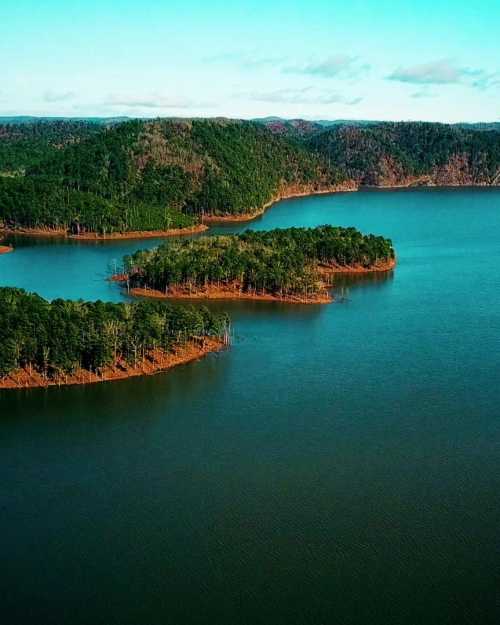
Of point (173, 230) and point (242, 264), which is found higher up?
point (173, 230)

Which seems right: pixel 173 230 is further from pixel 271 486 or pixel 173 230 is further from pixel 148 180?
pixel 271 486

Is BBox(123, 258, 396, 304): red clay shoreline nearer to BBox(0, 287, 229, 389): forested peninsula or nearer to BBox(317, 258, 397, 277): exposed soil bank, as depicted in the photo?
BBox(317, 258, 397, 277): exposed soil bank

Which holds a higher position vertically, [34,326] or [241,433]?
[34,326]

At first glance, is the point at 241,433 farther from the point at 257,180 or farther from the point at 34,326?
the point at 257,180

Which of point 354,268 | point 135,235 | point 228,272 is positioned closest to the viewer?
point 228,272

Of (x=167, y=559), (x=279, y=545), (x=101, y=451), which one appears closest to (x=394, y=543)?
(x=279, y=545)

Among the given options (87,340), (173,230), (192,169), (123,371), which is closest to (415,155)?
(192,169)

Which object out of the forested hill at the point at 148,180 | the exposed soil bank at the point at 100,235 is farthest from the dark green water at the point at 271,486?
the forested hill at the point at 148,180
